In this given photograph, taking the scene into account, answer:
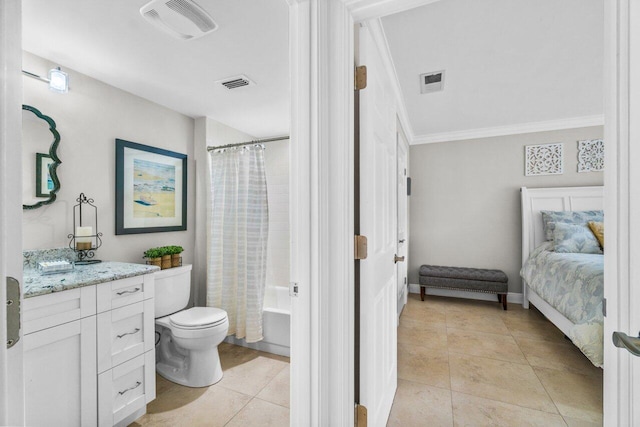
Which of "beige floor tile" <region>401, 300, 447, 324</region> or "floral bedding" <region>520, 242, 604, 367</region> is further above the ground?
"floral bedding" <region>520, 242, 604, 367</region>

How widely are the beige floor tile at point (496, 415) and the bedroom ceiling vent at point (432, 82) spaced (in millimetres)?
2394

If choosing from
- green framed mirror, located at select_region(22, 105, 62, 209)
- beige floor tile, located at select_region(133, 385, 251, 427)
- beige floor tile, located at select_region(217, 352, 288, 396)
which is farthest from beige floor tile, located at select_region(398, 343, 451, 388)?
green framed mirror, located at select_region(22, 105, 62, 209)

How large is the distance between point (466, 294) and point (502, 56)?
3.10 metres

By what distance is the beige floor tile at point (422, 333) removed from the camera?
2.72m

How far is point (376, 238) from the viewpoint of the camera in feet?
4.53

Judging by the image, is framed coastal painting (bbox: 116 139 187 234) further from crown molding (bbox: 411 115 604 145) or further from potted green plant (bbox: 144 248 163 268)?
crown molding (bbox: 411 115 604 145)

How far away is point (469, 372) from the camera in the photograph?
2.23 metres

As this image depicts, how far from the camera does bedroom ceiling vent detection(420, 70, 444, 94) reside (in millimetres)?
2383

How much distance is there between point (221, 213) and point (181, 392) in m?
1.48

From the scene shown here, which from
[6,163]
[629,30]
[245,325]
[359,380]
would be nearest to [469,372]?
[359,380]

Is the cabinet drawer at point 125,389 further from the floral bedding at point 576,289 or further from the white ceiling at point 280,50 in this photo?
the floral bedding at point 576,289

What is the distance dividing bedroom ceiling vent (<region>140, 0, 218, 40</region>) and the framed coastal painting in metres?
1.16

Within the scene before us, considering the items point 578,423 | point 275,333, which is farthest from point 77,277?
point 578,423

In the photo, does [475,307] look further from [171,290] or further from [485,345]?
[171,290]
